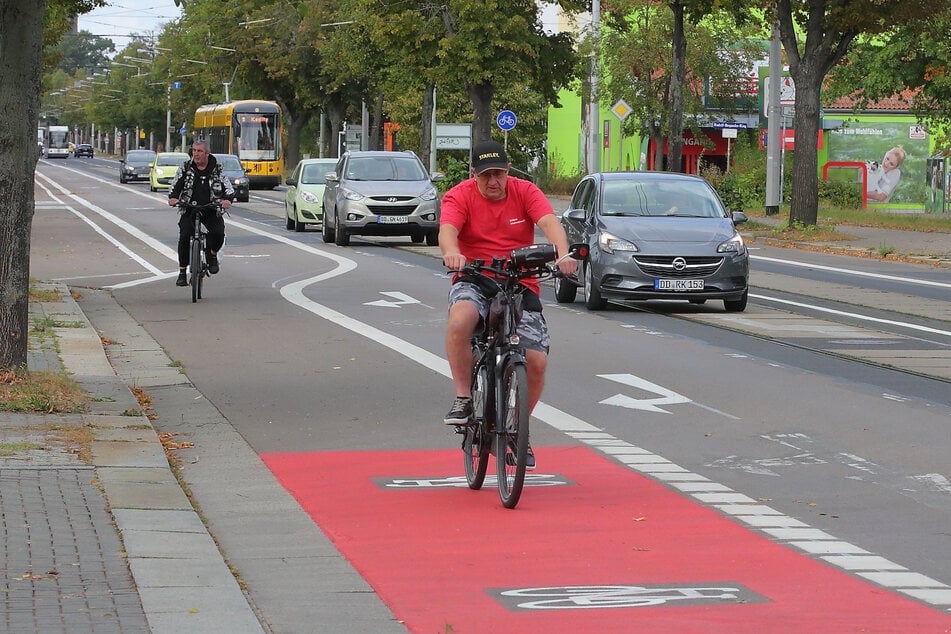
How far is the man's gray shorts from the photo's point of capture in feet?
27.6

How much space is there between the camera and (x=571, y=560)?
6.98 metres

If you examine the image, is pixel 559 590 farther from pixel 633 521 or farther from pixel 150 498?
pixel 150 498

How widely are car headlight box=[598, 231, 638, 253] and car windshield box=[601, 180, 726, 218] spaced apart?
0.81m

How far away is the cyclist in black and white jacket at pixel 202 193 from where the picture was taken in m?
19.8

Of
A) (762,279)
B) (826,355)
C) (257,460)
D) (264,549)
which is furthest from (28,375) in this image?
(762,279)

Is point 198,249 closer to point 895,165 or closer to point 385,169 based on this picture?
point 385,169

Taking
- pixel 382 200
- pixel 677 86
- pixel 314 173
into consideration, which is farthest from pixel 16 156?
pixel 677 86

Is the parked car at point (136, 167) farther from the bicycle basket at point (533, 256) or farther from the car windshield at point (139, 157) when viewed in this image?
the bicycle basket at point (533, 256)

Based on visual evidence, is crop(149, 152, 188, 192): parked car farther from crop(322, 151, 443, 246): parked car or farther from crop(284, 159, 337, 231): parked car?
crop(322, 151, 443, 246): parked car

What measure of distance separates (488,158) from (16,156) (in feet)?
12.8

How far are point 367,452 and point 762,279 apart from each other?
1671 cm

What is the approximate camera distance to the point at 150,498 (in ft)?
25.6

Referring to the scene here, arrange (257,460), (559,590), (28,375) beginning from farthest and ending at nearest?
1. (28,375)
2. (257,460)
3. (559,590)

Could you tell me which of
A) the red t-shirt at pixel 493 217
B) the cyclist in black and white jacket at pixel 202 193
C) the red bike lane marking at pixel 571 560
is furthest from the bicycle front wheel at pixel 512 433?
the cyclist in black and white jacket at pixel 202 193
